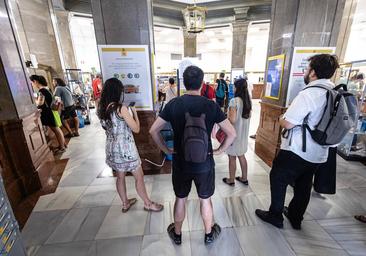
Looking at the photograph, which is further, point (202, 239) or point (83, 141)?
point (83, 141)

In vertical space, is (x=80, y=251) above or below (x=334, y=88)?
below

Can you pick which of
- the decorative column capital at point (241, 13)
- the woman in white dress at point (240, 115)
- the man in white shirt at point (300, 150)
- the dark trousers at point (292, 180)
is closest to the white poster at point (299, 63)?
the woman in white dress at point (240, 115)

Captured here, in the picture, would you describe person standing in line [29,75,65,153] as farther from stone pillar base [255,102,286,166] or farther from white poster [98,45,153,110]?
stone pillar base [255,102,286,166]

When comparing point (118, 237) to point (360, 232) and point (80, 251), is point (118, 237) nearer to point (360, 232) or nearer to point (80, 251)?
point (80, 251)

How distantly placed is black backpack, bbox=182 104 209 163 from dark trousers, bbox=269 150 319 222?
89 centimetres

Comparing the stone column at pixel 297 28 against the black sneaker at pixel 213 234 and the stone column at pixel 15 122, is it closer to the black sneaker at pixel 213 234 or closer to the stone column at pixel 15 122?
the black sneaker at pixel 213 234

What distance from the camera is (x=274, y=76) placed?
2.69m

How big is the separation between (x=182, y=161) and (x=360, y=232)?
196cm

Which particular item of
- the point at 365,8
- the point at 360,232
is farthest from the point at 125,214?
the point at 365,8

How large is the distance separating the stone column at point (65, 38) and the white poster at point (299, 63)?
6.63 metres

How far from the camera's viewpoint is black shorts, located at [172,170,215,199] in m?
1.32

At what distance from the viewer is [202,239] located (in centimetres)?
166

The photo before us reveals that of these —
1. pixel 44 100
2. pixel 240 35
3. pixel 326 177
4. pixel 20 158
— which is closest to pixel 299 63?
pixel 326 177

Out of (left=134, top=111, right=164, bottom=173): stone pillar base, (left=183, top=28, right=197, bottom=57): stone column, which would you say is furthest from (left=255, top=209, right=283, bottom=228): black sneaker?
(left=183, top=28, right=197, bottom=57): stone column
